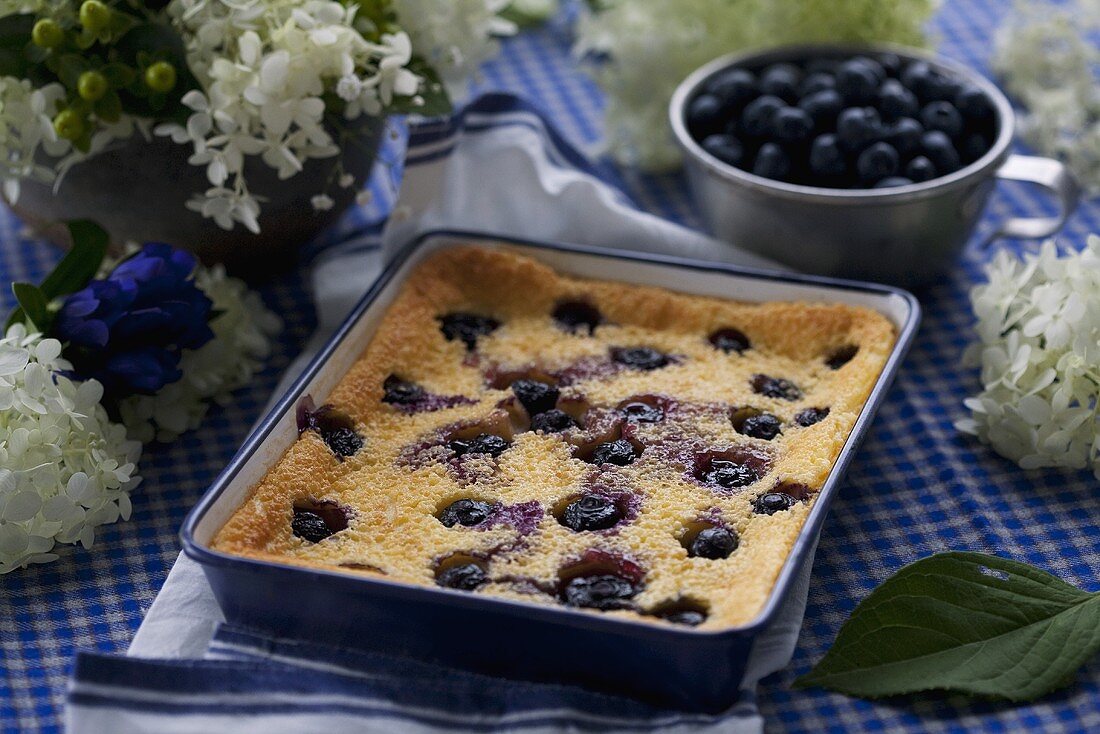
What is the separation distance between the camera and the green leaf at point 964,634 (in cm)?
124

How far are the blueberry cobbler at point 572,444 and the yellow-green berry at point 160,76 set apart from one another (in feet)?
1.29

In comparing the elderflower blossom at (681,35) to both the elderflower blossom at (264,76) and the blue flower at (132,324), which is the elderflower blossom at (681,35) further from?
the blue flower at (132,324)

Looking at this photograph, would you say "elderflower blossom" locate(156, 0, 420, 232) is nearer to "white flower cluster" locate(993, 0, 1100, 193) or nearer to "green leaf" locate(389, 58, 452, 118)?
"green leaf" locate(389, 58, 452, 118)

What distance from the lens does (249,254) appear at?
1.83 m

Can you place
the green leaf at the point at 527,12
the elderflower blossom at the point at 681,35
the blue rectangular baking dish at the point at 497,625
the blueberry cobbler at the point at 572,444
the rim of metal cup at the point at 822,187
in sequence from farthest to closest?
1. the green leaf at the point at 527,12
2. the elderflower blossom at the point at 681,35
3. the rim of metal cup at the point at 822,187
4. the blueberry cobbler at the point at 572,444
5. the blue rectangular baking dish at the point at 497,625

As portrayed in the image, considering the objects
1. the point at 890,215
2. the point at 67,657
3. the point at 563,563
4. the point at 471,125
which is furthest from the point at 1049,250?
the point at 67,657

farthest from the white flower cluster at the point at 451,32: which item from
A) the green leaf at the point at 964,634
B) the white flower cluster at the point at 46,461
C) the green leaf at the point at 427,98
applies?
the green leaf at the point at 964,634

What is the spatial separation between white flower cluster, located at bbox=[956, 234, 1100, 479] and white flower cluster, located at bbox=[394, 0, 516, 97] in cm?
76

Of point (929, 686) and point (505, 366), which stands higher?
point (505, 366)

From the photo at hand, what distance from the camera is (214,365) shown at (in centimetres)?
166

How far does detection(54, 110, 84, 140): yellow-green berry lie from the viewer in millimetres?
1476

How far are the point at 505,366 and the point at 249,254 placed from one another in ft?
1.59

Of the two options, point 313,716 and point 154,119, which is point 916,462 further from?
point 154,119

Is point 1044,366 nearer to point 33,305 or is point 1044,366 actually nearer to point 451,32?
point 451,32
